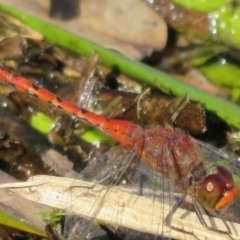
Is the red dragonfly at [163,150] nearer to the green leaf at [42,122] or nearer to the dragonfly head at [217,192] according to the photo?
the dragonfly head at [217,192]

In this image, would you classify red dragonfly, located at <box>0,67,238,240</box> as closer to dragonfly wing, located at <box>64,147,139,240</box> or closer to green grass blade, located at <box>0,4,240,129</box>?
dragonfly wing, located at <box>64,147,139,240</box>

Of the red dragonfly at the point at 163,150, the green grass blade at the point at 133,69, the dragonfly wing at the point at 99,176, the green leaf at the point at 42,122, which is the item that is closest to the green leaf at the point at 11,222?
the dragonfly wing at the point at 99,176

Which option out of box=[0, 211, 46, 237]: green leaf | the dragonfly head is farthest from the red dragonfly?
box=[0, 211, 46, 237]: green leaf

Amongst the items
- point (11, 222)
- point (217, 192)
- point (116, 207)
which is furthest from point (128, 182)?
point (11, 222)

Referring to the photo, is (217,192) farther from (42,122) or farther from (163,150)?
(42,122)

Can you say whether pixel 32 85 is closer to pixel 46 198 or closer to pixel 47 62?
pixel 47 62

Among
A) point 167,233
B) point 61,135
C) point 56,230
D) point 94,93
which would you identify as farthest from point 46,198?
point 94,93
